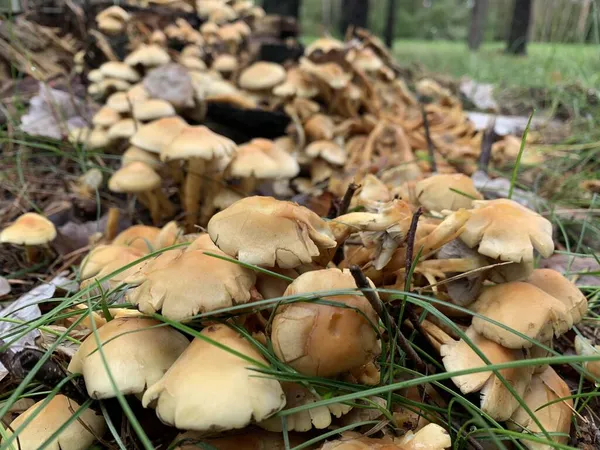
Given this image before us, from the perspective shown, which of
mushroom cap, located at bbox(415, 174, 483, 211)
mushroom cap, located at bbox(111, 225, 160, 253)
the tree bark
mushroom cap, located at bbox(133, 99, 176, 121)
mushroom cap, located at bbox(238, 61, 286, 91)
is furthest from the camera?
the tree bark

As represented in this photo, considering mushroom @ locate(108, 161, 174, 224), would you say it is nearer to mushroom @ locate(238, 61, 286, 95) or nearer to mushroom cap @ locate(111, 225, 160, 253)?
mushroom cap @ locate(111, 225, 160, 253)

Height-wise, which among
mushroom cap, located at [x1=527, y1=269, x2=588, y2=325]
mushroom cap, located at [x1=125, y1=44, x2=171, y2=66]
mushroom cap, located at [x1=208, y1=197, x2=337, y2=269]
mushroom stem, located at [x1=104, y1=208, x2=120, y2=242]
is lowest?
mushroom stem, located at [x1=104, y1=208, x2=120, y2=242]

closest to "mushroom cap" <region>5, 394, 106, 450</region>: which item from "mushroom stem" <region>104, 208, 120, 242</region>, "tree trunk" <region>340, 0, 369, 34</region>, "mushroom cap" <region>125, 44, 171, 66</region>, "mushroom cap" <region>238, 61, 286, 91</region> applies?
"mushroom stem" <region>104, 208, 120, 242</region>

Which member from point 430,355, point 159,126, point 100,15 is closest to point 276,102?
point 159,126

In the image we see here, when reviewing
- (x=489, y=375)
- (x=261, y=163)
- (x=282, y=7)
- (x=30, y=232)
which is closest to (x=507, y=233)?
(x=489, y=375)

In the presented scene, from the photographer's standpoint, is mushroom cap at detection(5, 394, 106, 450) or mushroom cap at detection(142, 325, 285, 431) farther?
mushroom cap at detection(5, 394, 106, 450)

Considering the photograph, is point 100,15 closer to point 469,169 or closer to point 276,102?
point 276,102

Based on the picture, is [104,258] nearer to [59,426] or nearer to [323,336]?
[59,426]
